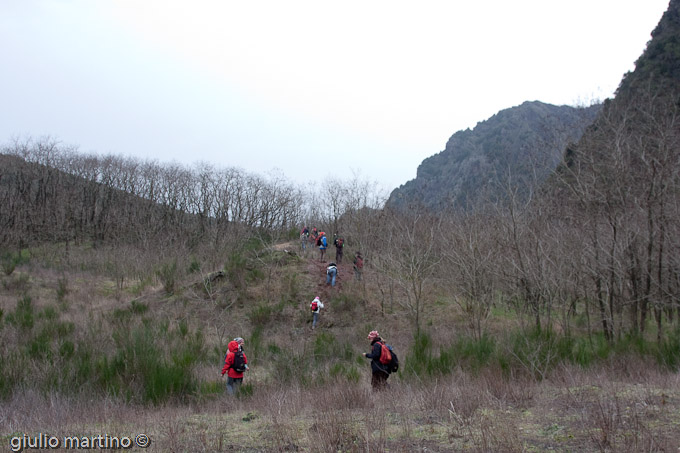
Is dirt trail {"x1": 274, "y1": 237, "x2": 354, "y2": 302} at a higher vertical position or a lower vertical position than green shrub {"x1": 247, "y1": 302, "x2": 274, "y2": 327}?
higher

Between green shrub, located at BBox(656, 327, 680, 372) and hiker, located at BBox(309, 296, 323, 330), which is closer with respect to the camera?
green shrub, located at BBox(656, 327, 680, 372)

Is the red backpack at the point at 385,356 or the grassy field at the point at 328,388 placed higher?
the red backpack at the point at 385,356

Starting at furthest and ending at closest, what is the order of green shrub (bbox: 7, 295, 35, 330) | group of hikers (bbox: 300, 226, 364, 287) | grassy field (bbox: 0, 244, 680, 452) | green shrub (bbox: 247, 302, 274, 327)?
group of hikers (bbox: 300, 226, 364, 287), green shrub (bbox: 247, 302, 274, 327), green shrub (bbox: 7, 295, 35, 330), grassy field (bbox: 0, 244, 680, 452)

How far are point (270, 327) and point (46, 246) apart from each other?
29026mm

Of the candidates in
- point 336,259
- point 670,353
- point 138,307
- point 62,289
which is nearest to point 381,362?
point 670,353

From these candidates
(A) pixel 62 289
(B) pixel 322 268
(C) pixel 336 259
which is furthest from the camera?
(C) pixel 336 259

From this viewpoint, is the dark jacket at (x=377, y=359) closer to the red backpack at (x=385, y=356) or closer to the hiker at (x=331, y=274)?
the red backpack at (x=385, y=356)

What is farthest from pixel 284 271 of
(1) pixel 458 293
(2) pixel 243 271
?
(1) pixel 458 293

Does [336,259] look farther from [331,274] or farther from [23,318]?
[23,318]

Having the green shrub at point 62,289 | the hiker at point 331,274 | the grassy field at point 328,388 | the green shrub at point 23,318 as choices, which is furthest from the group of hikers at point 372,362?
the green shrub at point 62,289

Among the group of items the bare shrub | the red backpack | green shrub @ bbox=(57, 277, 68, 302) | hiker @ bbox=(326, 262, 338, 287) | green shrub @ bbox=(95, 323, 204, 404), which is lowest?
green shrub @ bbox=(95, 323, 204, 404)

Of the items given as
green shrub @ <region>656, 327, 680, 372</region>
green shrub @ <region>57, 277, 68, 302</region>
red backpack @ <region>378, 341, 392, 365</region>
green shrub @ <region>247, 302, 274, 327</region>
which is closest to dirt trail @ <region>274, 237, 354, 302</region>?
green shrub @ <region>247, 302, 274, 327</region>

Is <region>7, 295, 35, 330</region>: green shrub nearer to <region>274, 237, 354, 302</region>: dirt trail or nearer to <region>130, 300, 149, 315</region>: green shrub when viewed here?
<region>130, 300, 149, 315</region>: green shrub

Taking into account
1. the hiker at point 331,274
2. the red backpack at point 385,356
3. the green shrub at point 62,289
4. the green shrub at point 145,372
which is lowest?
the green shrub at point 145,372
